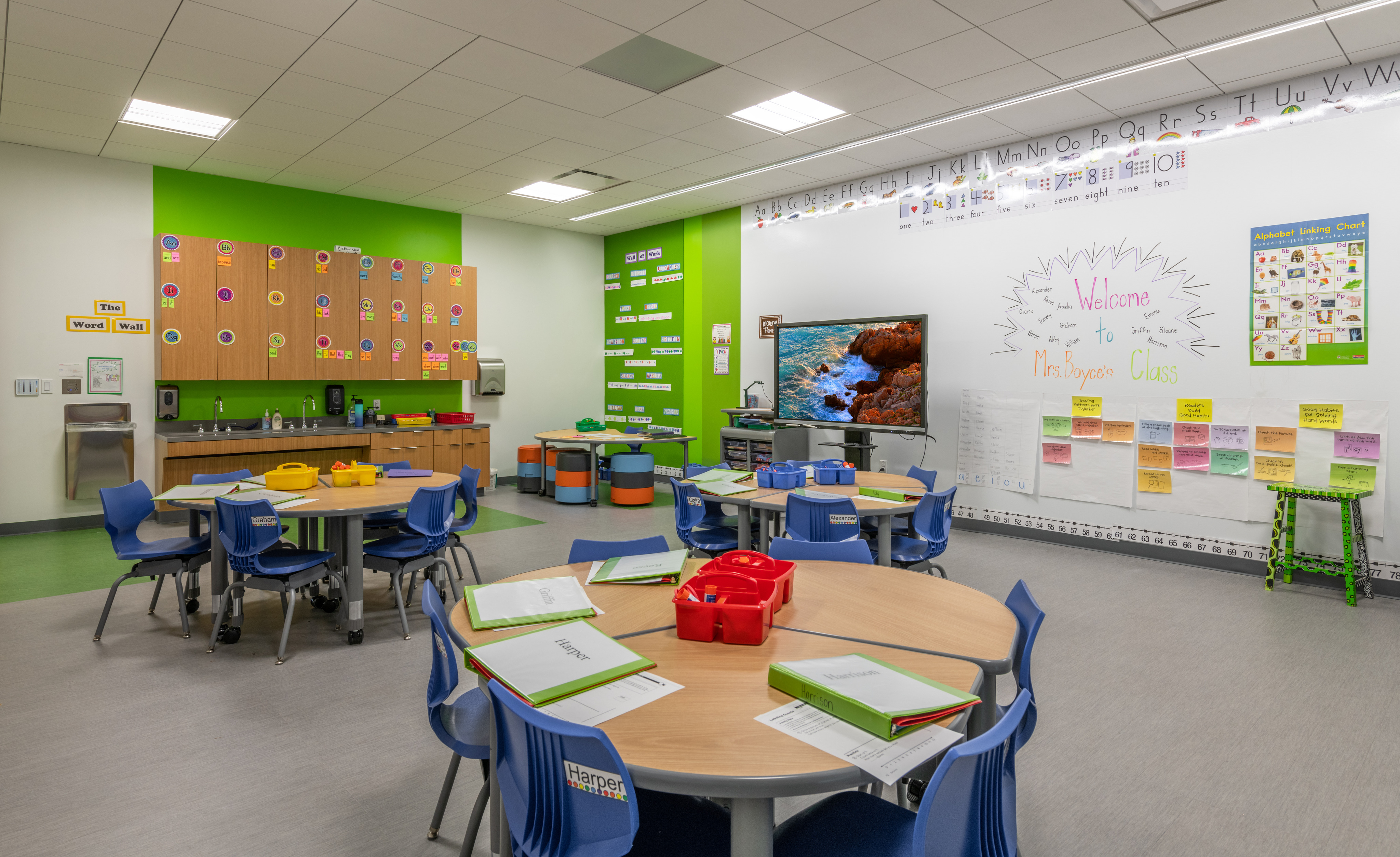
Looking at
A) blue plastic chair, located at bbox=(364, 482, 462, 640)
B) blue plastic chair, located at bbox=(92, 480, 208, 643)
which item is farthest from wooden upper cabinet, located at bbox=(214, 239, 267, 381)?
blue plastic chair, located at bbox=(364, 482, 462, 640)

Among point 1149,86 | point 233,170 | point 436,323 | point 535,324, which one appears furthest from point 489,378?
point 1149,86

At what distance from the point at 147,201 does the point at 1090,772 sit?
28.6 ft

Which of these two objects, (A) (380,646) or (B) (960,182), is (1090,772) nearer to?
(A) (380,646)

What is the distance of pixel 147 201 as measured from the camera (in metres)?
7.14

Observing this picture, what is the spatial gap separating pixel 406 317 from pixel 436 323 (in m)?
0.35

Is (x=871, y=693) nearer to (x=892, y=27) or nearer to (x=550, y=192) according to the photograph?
(x=892, y=27)

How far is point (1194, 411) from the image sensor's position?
5555 mm

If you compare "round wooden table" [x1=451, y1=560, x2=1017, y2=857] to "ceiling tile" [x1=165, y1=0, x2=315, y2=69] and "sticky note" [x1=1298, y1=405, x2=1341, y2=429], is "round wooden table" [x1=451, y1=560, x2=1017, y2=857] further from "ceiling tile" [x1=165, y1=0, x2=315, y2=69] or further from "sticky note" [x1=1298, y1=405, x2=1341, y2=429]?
"sticky note" [x1=1298, y1=405, x2=1341, y2=429]

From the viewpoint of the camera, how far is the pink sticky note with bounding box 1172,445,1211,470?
5.51 metres

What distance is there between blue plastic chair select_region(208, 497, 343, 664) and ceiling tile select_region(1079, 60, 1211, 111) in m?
5.78

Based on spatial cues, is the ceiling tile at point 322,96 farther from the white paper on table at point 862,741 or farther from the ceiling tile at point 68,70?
the white paper on table at point 862,741

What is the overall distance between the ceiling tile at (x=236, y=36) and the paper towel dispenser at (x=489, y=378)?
188 inches

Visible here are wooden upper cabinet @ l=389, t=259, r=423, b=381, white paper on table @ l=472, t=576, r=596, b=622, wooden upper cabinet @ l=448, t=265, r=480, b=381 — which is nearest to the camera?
white paper on table @ l=472, t=576, r=596, b=622

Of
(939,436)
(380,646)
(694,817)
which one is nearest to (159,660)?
(380,646)
